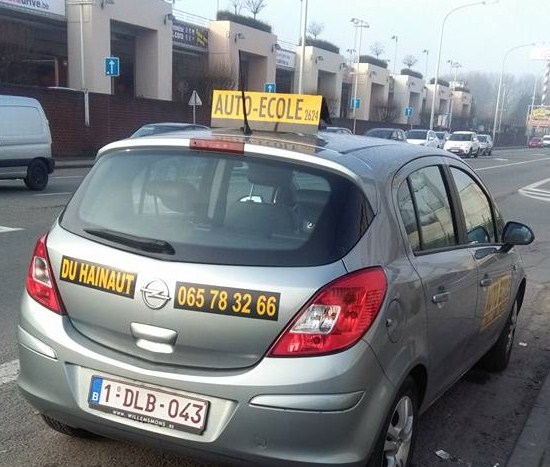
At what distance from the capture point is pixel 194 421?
2.42m

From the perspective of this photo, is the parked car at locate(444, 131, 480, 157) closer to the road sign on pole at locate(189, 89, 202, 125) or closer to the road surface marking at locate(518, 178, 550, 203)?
the road sign on pole at locate(189, 89, 202, 125)

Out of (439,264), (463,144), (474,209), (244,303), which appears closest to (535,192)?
(474,209)

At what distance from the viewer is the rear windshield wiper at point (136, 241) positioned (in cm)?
259

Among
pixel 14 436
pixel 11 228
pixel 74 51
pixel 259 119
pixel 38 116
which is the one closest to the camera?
pixel 14 436

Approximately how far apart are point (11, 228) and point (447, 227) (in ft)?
23.7

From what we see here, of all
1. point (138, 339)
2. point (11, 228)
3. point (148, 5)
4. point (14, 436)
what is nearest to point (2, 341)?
point (14, 436)

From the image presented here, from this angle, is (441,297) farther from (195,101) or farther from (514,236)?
(195,101)

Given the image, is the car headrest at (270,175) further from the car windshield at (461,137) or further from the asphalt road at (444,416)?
the car windshield at (461,137)

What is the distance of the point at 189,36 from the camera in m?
38.9

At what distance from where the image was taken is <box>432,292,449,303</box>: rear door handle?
2988mm

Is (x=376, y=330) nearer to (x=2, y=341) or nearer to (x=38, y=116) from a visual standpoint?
(x=2, y=341)

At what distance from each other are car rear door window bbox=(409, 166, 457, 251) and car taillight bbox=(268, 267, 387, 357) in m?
0.73

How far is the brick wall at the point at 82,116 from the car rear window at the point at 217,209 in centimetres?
2123

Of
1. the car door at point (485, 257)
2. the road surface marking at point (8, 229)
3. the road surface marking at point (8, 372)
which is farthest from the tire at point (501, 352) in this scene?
the road surface marking at point (8, 229)
